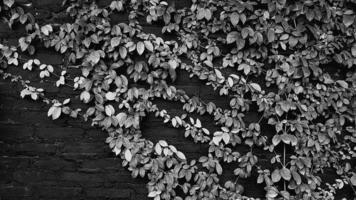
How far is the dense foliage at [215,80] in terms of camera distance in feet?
7.60

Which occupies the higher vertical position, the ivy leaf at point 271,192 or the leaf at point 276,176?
the leaf at point 276,176

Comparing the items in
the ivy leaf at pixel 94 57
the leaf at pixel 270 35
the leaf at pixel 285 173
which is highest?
the leaf at pixel 270 35

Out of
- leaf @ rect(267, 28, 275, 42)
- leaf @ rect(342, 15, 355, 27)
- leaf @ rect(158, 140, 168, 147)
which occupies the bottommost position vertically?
leaf @ rect(158, 140, 168, 147)

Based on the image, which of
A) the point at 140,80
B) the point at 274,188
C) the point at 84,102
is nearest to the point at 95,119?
the point at 84,102

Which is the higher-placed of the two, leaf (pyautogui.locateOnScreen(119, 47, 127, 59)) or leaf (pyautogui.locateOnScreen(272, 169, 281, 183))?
leaf (pyautogui.locateOnScreen(119, 47, 127, 59))

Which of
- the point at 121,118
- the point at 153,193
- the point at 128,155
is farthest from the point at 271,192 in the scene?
the point at 121,118

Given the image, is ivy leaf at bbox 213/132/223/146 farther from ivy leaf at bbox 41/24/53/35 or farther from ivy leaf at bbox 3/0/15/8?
ivy leaf at bbox 3/0/15/8

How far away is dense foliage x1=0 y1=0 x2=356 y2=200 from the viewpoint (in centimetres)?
232

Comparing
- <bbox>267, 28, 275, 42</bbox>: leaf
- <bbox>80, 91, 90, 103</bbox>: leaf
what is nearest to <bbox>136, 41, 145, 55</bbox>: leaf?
<bbox>80, 91, 90, 103</bbox>: leaf

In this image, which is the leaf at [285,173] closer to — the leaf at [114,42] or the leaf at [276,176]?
the leaf at [276,176]

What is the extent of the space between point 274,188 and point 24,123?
156 cm

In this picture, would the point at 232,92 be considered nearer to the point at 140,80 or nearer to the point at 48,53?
the point at 140,80

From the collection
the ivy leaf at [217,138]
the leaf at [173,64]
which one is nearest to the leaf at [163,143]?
the ivy leaf at [217,138]

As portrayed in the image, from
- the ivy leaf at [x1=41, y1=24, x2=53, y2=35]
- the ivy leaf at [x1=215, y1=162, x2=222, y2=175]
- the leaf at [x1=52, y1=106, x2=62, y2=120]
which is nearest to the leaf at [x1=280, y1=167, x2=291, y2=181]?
the ivy leaf at [x1=215, y1=162, x2=222, y2=175]
